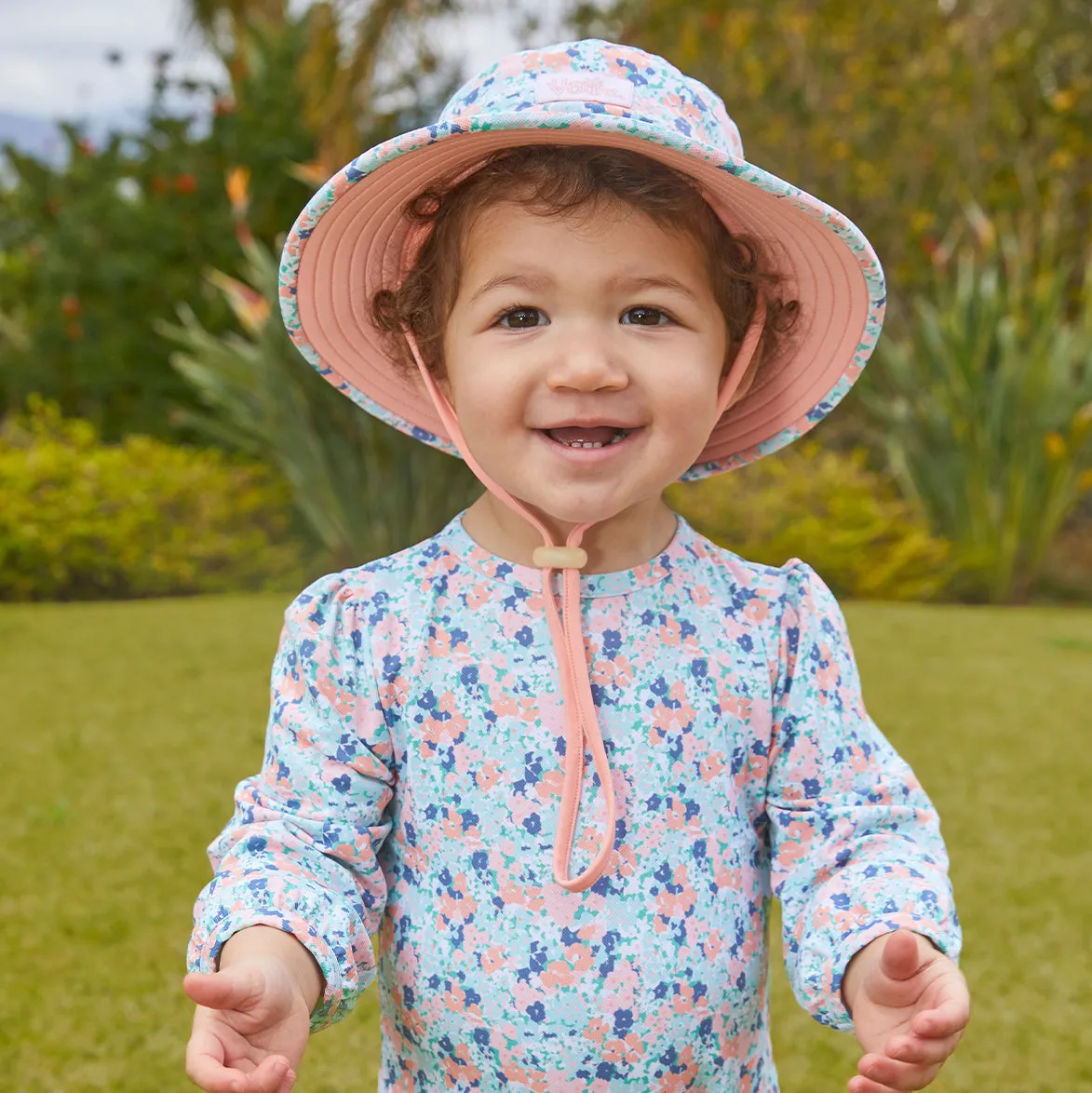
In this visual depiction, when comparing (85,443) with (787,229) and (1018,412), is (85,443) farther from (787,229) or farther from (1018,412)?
(787,229)

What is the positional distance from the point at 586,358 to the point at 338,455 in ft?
18.2

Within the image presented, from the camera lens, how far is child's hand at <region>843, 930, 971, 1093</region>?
4.09 ft

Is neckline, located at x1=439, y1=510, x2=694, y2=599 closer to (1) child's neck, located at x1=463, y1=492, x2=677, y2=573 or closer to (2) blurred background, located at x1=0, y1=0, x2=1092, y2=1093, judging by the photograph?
(1) child's neck, located at x1=463, y1=492, x2=677, y2=573

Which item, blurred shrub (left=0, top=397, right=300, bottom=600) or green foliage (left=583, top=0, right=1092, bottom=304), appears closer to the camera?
blurred shrub (left=0, top=397, right=300, bottom=600)

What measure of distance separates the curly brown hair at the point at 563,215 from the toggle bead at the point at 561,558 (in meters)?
0.31

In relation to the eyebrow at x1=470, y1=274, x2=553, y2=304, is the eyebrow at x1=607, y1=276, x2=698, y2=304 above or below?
above

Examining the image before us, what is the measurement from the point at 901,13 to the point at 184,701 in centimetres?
745

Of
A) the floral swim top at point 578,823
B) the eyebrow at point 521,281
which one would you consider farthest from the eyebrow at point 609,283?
the floral swim top at point 578,823

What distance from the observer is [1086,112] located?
9.41 m

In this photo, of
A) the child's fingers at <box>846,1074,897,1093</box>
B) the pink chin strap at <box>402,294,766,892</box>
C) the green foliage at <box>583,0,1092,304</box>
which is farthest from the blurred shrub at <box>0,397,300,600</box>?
the child's fingers at <box>846,1074,897,1093</box>

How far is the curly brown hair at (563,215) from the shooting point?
150 cm

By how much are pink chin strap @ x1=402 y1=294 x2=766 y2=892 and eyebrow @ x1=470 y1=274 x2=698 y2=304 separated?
182 millimetres

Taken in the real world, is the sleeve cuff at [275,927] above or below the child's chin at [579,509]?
below

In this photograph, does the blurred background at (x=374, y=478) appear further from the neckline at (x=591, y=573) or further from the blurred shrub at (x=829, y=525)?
the neckline at (x=591, y=573)
